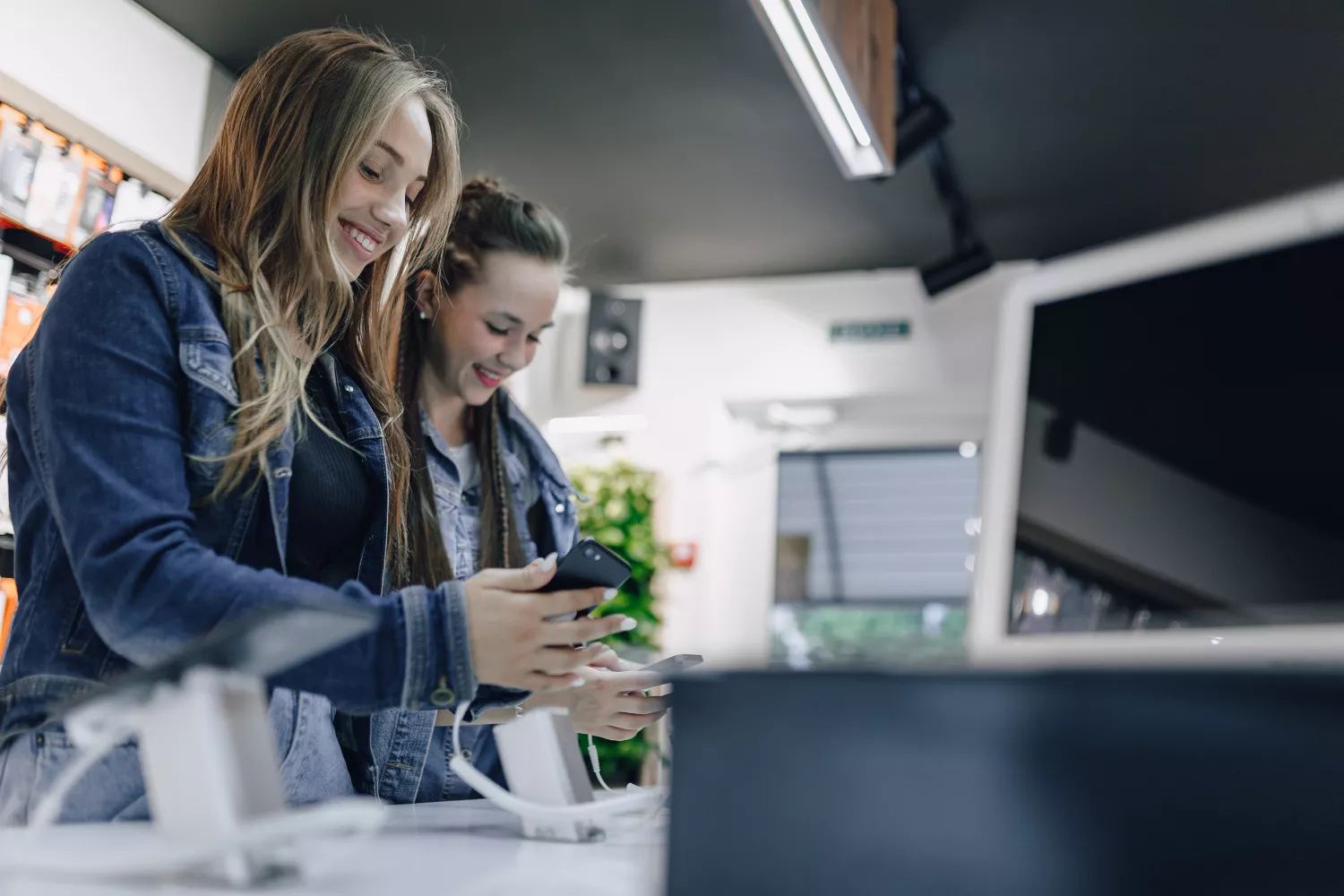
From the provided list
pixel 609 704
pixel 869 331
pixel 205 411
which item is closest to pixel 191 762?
pixel 205 411

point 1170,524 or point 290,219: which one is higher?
point 290,219

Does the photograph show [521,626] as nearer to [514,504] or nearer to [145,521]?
[145,521]

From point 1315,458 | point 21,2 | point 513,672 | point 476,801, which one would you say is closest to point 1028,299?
point 1315,458

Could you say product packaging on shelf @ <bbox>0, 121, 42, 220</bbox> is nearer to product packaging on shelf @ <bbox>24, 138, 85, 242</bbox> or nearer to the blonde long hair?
product packaging on shelf @ <bbox>24, 138, 85, 242</bbox>

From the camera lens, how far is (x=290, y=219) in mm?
1114

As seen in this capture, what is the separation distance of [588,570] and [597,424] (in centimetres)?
480

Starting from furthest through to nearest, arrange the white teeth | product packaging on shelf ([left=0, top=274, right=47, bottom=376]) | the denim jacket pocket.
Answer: product packaging on shelf ([left=0, top=274, right=47, bottom=376]) → the white teeth → the denim jacket pocket

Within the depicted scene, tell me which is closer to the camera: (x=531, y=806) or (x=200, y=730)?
(x=200, y=730)

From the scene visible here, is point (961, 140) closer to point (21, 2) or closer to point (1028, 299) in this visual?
point (21, 2)

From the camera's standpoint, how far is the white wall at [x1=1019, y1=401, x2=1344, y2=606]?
69 centimetres

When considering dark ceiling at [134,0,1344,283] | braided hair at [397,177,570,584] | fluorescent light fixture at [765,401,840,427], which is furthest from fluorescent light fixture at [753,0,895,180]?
fluorescent light fixture at [765,401,840,427]

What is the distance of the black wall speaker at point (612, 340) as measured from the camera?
547 cm

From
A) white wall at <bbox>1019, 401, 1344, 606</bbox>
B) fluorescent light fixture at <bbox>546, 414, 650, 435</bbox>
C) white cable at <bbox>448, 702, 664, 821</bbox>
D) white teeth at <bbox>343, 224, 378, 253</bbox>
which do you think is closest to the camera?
white wall at <bbox>1019, 401, 1344, 606</bbox>

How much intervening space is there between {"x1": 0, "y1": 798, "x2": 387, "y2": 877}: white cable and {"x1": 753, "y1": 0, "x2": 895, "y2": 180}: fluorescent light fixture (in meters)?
2.24
